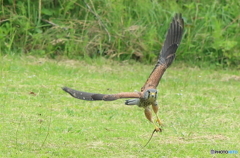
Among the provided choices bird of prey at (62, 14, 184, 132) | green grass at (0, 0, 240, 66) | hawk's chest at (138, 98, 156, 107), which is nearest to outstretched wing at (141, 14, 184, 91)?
bird of prey at (62, 14, 184, 132)

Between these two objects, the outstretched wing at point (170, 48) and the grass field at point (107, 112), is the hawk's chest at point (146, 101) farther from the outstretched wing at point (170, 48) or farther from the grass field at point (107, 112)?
the grass field at point (107, 112)

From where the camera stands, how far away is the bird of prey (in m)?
5.67

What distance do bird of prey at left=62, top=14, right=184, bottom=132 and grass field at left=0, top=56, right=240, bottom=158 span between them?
1.61 ft

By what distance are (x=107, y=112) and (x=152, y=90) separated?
2069mm

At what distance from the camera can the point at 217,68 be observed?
40.2 ft

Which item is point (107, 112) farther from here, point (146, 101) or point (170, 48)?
point (146, 101)

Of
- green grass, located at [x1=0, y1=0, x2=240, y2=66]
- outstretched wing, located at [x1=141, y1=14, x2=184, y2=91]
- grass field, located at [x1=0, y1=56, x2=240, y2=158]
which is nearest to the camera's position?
grass field, located at [x1=0, y1=56, x2=240, y2=158]

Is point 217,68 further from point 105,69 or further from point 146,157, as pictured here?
point 146,157

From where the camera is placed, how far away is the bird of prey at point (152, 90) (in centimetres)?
567

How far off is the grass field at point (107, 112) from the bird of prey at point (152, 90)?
1.61ft

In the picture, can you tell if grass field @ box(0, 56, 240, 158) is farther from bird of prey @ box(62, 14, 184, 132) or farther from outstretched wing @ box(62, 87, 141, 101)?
outstretched wing @ box(62, 87, 141, 101)

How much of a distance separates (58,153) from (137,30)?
675cm

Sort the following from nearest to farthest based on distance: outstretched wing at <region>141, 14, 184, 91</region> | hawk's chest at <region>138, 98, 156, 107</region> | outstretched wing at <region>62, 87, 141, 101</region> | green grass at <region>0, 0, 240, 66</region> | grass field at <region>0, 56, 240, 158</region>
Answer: outstretched wing at <region>62, 87, 141, 101</region> < hawk's chest at <region>138, 98, 156, 107</region> < grass field at <region>0, 56, 240, 158</region> < outstretched wing at <region>141, 14, 184, 91</region> < green grass at <region>0, 0, 240, 66</region>

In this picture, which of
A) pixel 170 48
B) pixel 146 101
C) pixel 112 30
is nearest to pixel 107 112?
pixel 170 48
